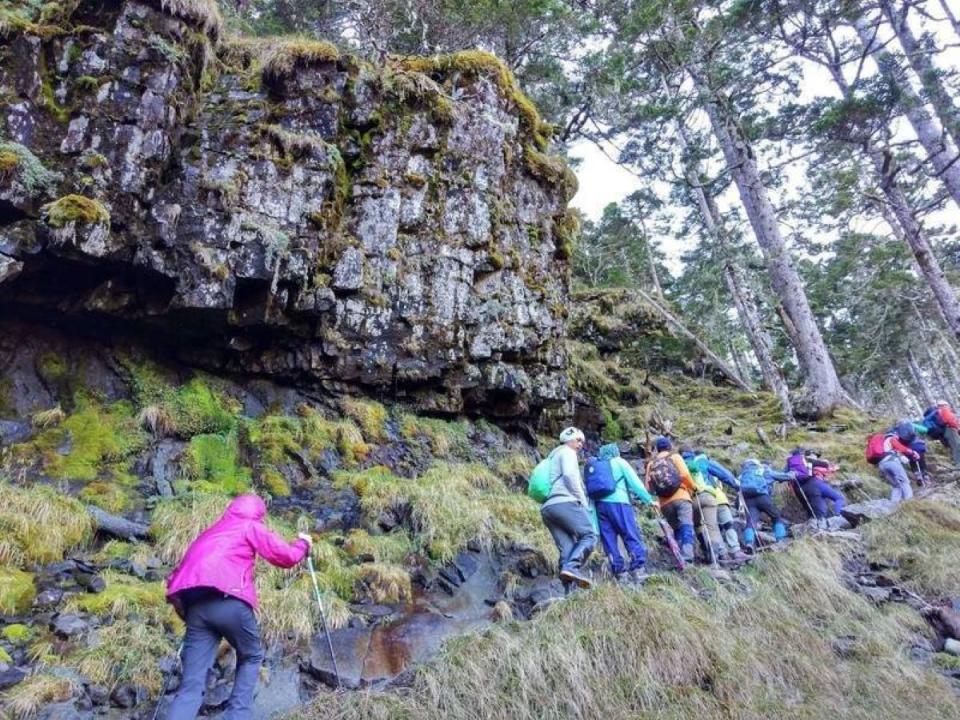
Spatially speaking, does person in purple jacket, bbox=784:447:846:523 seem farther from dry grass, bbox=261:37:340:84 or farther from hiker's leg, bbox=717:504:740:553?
dry grass, bbox=261:37:340:84

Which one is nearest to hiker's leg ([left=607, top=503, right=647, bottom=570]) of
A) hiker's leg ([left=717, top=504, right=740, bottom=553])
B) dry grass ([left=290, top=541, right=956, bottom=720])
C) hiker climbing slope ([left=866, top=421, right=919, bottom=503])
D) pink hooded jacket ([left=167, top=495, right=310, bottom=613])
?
dry grass ([left=290, top=541, right=956, bottom=720])

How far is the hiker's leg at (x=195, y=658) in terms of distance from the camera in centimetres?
415

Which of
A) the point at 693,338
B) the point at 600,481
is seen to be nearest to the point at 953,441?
the point at 693,338

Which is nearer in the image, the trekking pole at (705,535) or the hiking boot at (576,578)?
the hiking boot at (576,578)

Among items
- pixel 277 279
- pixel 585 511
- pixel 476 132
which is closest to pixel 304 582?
pixel 585 511

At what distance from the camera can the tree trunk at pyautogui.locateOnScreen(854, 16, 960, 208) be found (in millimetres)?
14177

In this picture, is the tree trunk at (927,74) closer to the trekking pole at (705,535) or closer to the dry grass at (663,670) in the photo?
the trekking pole at (705,535)

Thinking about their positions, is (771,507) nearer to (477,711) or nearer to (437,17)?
(477,711)

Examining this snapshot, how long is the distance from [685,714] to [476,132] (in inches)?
468

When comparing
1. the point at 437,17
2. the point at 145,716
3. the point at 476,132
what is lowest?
the point at 145,716

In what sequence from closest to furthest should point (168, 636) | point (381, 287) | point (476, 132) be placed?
point (168, 636), point (381, 287), point (476, 132)

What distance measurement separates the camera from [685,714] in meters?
4.95

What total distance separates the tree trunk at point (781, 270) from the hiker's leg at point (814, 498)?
6.58m

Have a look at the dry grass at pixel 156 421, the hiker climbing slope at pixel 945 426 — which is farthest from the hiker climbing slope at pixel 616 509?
the hiker climbing slope at pixel 945 426
